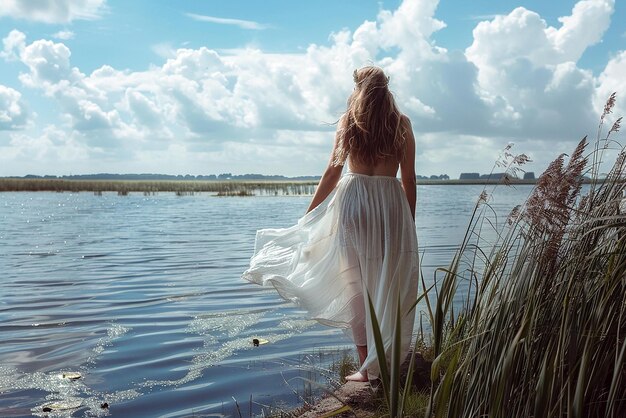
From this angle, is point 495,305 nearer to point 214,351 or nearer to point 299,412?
point 299,412

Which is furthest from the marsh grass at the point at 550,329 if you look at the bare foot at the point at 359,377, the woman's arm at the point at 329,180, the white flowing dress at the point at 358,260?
the woman's arm at the point at 329,180

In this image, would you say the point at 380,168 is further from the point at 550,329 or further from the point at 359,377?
the point at 550,329

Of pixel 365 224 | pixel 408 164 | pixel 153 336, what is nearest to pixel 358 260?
pixel 365 224

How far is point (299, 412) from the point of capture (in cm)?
479

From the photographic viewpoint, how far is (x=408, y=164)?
5.23 m

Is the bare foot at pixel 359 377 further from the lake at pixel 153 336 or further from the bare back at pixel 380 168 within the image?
the bare back at pixel 380 168

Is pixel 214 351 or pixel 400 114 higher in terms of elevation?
pixel 400 114

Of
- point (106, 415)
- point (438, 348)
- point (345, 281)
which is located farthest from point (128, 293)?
point (438, 348)

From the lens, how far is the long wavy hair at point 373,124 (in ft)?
16.8

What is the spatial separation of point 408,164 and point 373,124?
0.43m

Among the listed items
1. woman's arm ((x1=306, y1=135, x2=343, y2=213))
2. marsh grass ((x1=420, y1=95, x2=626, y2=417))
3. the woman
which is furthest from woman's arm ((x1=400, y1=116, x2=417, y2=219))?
marsh grass ((x1=420, y1=95, x2=626, y2=417))

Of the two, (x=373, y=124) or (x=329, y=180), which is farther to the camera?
(x=329, y=180)

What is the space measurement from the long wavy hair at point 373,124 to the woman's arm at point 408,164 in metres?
0.05

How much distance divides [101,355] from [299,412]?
3.21 metres
